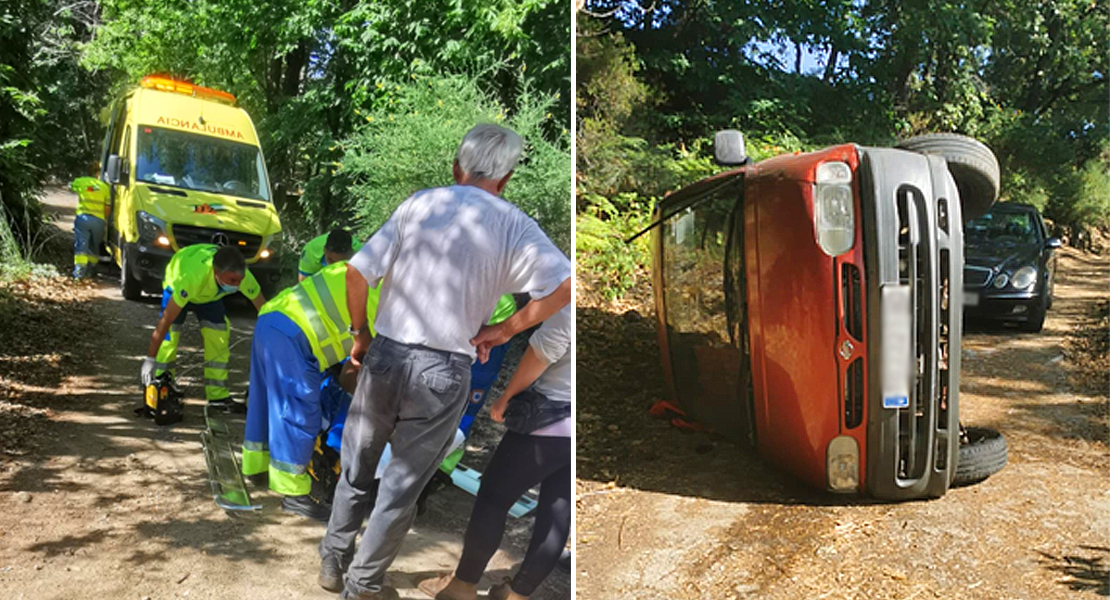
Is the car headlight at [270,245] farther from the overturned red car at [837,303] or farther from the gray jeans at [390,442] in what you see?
the overturned red car at [837,303]

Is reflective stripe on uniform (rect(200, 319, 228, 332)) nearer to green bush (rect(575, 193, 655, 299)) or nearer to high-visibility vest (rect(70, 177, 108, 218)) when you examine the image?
high-visibility vest (rect(70, 177, 108, 218))

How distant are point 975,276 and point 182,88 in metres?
2.14

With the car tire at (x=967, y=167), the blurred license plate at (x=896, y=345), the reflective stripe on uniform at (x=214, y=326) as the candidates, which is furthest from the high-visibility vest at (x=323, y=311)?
the car tire at (x=967, y=167)

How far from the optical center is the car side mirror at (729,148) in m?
2.96

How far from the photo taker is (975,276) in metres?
2.80

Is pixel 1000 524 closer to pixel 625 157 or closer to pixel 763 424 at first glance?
pixel 763 424

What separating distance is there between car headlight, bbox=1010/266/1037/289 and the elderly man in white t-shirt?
1.45 meters

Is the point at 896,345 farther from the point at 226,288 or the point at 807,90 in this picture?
the point at 226,288

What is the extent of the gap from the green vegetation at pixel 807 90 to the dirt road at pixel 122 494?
122cm

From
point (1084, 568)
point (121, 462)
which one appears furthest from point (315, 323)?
point (1084, 568)

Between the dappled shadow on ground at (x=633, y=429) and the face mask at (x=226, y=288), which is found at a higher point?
the face mask at (x=226, y=288)

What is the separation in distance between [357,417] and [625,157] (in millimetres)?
1242

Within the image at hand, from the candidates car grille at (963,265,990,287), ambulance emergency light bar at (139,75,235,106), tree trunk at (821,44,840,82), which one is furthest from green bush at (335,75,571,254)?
car grille at (963,265,990,287)

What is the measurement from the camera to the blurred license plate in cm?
261
